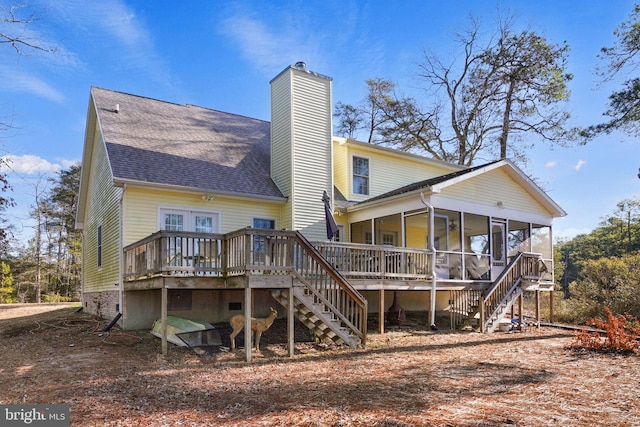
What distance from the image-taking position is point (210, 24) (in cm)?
1706

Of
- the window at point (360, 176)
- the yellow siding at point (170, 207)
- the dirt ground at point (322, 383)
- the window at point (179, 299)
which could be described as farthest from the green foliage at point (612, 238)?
the window at point (179, 299)

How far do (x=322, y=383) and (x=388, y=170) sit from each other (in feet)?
39.0

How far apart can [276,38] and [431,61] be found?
13561 millimetres

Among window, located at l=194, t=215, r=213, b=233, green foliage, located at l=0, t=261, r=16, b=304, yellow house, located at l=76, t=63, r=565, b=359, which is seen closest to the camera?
yellow house, located at l=76, t=63, r=565, b=359

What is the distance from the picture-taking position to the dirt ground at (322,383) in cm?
566

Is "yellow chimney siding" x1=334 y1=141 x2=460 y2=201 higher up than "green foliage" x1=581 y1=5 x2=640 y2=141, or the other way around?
"green foliage" x1=581 y1=5 x2=640 y2=141

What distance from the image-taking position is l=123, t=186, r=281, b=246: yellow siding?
12.4 m

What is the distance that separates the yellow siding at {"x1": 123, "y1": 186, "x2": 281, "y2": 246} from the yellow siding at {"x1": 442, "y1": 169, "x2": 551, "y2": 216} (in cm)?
604

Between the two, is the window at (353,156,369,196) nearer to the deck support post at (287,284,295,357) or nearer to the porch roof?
the porch roof

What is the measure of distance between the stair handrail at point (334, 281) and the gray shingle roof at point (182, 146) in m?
4.29

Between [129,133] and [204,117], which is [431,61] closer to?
[204,117]

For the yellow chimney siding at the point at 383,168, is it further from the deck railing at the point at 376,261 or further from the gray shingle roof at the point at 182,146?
the deck railing at the point at 376,261

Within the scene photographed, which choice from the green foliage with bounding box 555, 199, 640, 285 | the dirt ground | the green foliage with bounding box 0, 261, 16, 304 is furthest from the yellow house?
the green foliage with bounding box 555, 199, 640, 285

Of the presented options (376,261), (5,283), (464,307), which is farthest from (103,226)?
(5,283)
